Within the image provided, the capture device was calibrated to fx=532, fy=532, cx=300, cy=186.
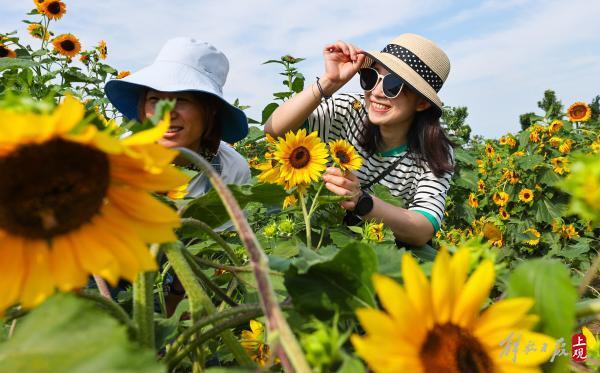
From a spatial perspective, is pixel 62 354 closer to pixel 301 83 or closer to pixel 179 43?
pixel 179 43

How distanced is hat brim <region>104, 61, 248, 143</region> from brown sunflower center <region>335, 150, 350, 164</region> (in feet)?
1.03

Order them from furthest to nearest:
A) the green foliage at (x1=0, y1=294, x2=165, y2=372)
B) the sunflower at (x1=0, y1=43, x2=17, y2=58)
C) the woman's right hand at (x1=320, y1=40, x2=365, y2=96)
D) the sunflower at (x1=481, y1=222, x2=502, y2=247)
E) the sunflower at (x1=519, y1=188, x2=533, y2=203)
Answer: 1. the sunflower at (x1=519, y1=188, x2=533, y2=203)
2. the sunflower at (x1=481, y1=222, x2=502, y2=247)
3. the sunflower at (x1=0, y1=43, x2=17, y2=58)
4. the woman's right hand at (x1=320, y1=40, x2=365, y2=96)
5. the green foliage at (x1=0, y1=294, x2=165, y2=372)

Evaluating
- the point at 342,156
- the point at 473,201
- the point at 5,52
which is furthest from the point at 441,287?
the point at 473,201

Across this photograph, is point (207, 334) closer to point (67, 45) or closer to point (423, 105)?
point (423, 105)

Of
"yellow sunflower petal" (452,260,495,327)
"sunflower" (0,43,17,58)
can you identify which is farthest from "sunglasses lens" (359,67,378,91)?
"sunflower" (0,43,17,58)

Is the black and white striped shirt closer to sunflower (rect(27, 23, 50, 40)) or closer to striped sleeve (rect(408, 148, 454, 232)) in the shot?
striped sleeve (rect(408, 148, 454, 232))

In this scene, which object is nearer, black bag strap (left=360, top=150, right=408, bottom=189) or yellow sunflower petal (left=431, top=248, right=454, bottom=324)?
yellow sunflower petal (left=431, top=248, right=454, bottom=324)

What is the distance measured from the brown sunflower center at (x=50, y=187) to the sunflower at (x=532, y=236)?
173 inches

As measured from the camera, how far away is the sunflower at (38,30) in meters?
3.52

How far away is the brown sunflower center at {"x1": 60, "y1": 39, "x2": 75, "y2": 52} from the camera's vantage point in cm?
363

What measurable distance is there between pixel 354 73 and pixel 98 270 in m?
1.60

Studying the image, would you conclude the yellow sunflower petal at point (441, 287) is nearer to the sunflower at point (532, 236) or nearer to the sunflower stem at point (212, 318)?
the sunflower stem at point (212, 318)

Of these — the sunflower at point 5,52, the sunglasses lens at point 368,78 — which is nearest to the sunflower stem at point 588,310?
the sunglasses lens at point 368,78

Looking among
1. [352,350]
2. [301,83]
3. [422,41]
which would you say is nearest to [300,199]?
[422,41]
